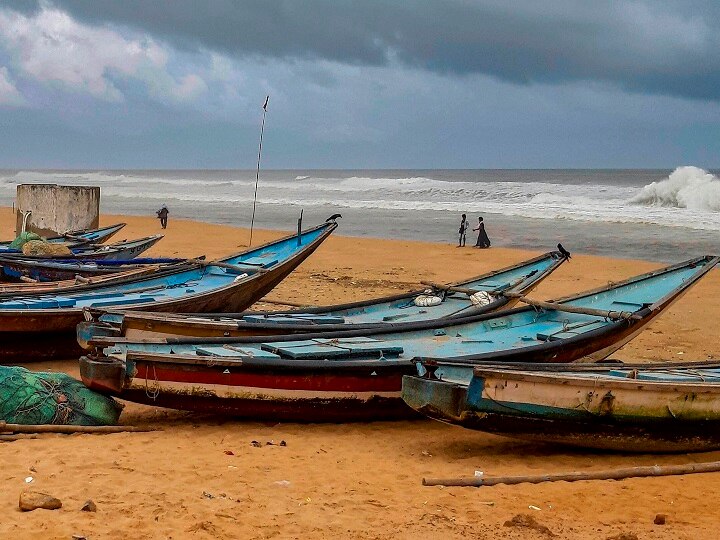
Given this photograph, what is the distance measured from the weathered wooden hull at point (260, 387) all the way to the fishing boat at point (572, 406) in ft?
2.19

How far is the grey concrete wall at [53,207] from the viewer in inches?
589

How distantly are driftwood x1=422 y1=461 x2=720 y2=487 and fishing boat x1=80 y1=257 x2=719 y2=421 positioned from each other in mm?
1104

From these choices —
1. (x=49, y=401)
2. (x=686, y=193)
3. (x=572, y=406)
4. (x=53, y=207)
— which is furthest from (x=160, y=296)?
(x=686, y=193)

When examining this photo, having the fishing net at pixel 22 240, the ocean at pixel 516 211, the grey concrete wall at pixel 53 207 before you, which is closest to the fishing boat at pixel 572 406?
the fishing net at pixel 22 240

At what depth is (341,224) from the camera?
31.1m

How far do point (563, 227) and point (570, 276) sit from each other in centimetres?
1377

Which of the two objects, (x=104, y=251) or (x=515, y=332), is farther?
(x=104, y=251)

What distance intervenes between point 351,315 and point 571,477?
3618 millimetres

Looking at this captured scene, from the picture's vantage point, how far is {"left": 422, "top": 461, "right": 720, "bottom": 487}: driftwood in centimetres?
508

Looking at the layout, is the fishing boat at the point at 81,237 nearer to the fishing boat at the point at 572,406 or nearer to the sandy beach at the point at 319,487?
the sandy beach at the point at 319,487

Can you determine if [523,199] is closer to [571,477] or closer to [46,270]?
[46,270]

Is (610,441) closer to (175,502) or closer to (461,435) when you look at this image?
(461,435)

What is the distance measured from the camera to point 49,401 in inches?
235

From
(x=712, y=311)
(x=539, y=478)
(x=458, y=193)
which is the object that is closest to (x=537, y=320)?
(x=539, y=478)
